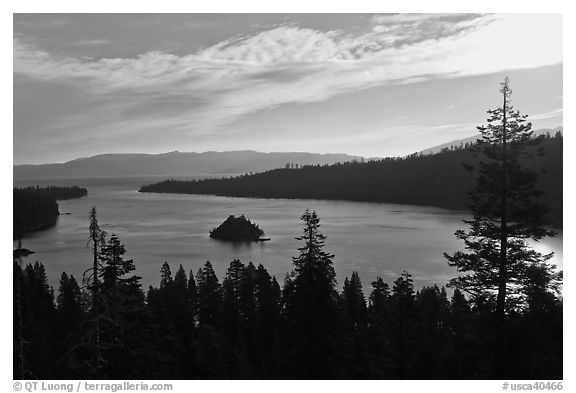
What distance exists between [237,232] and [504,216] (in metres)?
66.1

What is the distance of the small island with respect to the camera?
7456 cm

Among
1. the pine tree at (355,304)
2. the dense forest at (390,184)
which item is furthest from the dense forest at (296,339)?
the dense forest at (390,184)

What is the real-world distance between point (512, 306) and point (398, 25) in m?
10.8

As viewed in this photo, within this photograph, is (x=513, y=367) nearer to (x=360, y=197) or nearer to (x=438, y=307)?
(x=438, y=307)

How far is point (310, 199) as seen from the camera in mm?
177375

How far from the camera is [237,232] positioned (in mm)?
75750

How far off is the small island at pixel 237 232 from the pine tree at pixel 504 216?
2497 inches

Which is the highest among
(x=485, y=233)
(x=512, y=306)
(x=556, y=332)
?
(x=485, y=233)

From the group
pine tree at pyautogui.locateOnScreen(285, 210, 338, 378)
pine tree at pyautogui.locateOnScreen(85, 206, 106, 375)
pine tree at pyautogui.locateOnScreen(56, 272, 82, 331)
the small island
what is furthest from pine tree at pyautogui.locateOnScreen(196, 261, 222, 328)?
the small island

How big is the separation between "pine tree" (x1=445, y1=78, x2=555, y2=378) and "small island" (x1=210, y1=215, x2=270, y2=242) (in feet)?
208

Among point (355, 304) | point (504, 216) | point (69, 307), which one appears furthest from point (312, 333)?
point (69, 307)

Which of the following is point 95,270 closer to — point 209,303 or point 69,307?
point 209,303
